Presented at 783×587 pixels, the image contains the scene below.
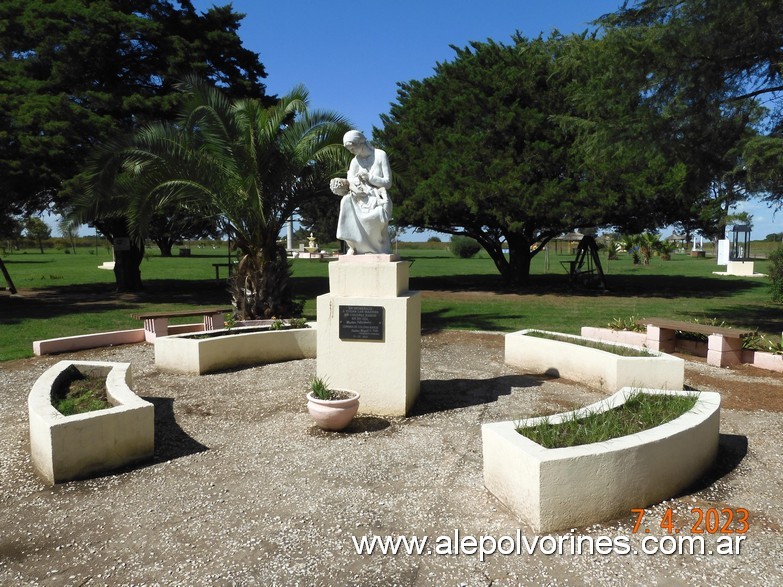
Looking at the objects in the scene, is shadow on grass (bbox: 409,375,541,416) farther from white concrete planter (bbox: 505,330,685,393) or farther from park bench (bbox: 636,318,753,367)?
park bench (bbox: 636,318,753,367)

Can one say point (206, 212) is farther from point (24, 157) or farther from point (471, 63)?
point (471, 63)

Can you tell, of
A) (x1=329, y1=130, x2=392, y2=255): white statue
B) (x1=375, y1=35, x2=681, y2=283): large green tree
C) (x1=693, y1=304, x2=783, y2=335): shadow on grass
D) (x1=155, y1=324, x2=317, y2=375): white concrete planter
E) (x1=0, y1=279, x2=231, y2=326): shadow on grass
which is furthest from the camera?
(x1=375, y1=35, x2=681, y2=283): large green tree

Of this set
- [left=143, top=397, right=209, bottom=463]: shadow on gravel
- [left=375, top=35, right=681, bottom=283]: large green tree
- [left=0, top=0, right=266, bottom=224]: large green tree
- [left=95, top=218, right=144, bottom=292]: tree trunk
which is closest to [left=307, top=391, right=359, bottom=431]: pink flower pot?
[left=143, top=397, right=209, bottom=463]: shadow on gravel

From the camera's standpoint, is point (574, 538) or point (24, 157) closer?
point (574, 538)

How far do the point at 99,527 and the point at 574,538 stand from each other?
3016 millimetres

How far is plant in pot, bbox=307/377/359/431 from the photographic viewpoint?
17.3 ft

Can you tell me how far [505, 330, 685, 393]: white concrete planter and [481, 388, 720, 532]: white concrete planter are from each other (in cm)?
257

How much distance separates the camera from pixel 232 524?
3.66 metres

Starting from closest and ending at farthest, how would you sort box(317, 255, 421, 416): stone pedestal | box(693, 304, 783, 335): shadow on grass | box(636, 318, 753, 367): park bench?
box(317, 255, 421, 416): stone pedestal → box(636, 318, 753, 367): park bench → box(693, 304, 783, 335): shadow on grass

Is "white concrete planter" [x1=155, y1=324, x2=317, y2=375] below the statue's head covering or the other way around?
below

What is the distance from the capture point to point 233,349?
27.1 feet

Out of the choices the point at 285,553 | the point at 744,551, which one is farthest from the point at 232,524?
the point at 744,551

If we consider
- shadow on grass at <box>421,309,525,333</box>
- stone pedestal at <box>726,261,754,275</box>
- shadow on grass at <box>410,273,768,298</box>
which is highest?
stone pedestal at <box>726,261,754,275</box>

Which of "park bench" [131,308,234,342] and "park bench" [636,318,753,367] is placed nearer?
"park bench" [636,318,753,367]
